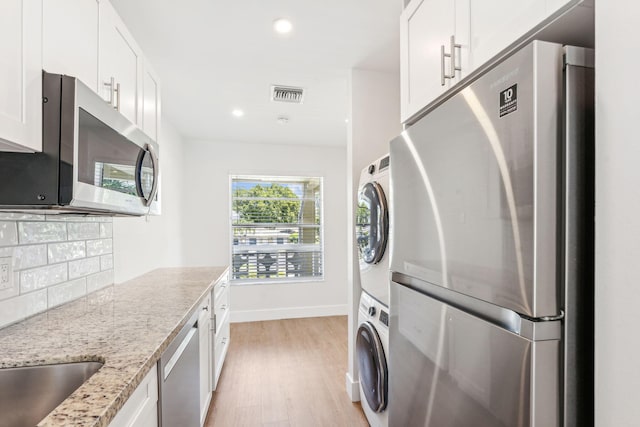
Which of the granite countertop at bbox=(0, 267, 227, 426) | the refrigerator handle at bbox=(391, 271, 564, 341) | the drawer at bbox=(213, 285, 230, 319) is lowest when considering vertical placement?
the drawer at bbox=(213, 285, 230, 319)

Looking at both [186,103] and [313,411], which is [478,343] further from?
[186,103]

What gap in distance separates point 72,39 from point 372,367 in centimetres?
200

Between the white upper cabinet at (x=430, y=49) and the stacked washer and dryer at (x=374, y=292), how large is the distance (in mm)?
446

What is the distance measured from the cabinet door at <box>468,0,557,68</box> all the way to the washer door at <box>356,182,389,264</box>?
0.88m

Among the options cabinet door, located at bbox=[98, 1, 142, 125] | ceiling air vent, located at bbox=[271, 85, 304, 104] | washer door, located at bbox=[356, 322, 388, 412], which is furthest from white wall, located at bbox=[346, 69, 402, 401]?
cabinet door, located at bbox=[98, 1, 142, 125]

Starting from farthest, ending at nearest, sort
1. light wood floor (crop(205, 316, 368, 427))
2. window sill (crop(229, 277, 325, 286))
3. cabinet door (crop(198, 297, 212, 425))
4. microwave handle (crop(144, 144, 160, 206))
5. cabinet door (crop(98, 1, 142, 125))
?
window sill (crop(229, 277, 325, 286)) < light wood floor (crop(205, 316, 368, 427)) < cabinet door (crop(198, 297, 212, 425)) < microwave handle (crop(144, 144, 160, 206)) < cabinet door (crop(98, 1, 142, 125))

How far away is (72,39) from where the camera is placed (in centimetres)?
113

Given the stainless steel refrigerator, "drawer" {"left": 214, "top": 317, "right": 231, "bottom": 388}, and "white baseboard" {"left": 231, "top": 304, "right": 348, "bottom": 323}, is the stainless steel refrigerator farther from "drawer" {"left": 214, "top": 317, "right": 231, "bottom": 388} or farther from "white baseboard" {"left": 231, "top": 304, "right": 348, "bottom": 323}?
"white baseboard" {"left": 231, "top": 304, "right": 348, "bottom": 323}

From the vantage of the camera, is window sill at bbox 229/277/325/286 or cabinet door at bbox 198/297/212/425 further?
window sill at bbox 229/277/325/286

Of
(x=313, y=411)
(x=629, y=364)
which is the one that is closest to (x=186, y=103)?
(x=313, y=411)

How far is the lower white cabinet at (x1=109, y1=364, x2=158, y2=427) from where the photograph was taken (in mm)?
807

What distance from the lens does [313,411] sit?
7.39ft

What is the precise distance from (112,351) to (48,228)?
885 millimetres

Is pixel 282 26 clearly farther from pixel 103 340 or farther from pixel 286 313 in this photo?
pixel 286 313
